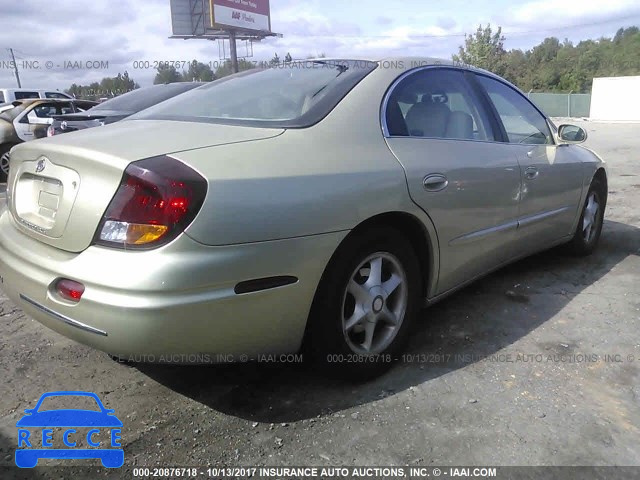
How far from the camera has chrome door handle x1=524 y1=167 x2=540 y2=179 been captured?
3.37m

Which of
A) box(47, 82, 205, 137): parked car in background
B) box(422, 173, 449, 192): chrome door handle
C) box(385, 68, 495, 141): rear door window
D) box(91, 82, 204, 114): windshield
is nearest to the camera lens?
box(422, 173, 449, 192): chrome door handle

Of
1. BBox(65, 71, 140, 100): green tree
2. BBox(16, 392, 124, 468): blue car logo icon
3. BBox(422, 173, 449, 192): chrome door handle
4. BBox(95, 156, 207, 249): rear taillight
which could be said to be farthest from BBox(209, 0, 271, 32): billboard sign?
BBox(95, 156, 207, 249): rear taillight

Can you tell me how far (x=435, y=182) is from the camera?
2631mm

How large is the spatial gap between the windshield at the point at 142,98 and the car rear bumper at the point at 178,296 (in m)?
4.97

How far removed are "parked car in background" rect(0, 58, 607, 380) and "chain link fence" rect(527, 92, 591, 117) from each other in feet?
114

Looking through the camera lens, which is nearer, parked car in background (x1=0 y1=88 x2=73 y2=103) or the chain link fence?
parked car in background (x1=0 y1=88 x2=73 y2=103)

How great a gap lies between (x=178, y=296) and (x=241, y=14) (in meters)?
46.4

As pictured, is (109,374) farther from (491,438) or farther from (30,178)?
(491,438)

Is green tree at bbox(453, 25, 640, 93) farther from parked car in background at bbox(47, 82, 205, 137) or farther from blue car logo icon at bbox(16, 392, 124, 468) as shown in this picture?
blue car logo icon at bbox(16, 392, 124, 468)

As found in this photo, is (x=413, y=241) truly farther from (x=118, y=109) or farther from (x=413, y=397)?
(x=118, y=109)

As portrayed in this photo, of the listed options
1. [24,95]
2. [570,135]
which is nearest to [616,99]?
[24,95]

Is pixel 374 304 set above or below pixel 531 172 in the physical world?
below

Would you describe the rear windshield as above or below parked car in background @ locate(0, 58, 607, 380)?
above

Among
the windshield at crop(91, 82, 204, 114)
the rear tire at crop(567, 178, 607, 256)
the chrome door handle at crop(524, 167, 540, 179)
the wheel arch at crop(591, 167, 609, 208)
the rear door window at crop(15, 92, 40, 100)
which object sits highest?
the rear door window at crop(15, 92, 40, 100)
